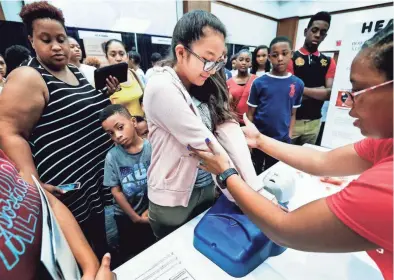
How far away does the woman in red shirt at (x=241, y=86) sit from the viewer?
102 inches

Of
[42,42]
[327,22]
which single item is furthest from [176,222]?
[327,22]

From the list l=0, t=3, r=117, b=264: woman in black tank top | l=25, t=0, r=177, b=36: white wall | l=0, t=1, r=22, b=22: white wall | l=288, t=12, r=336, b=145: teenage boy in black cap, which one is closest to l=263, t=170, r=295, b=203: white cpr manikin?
l=0, t=3, r=117, b=264: woman in black tank top

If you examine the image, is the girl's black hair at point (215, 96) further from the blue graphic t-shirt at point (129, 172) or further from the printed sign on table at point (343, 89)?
the printed sign on table at point (343, 89)

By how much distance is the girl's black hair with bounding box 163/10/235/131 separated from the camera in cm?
86

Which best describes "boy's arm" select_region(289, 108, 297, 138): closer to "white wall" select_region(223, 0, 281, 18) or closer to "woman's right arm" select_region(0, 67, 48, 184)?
"woman's right arm" select_region(0, 67, 48, 184)

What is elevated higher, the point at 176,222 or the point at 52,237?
the point at 52,237

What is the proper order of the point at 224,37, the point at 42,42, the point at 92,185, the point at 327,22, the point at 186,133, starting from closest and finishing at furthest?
the point at 186,133 < the point at 224,37 < the point at 42,42 < the point at 92,185 < the point at 327,22

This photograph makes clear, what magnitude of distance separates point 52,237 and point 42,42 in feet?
3.39

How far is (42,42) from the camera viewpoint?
1052mm

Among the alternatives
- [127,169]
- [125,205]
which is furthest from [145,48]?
[125,205]

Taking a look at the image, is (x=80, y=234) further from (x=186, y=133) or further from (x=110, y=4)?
(x=110, y=4)

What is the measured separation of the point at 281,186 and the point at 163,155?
64 cm

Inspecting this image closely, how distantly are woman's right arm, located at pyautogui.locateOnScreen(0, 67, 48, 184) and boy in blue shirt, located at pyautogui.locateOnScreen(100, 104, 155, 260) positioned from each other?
37 cm

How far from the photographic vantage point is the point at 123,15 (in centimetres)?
385
